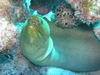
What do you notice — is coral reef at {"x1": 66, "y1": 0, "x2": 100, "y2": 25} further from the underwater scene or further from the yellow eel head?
the yellow eel head

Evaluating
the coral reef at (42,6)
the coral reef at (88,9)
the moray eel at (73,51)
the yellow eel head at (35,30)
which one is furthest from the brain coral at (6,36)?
the coral reef at (42,6)

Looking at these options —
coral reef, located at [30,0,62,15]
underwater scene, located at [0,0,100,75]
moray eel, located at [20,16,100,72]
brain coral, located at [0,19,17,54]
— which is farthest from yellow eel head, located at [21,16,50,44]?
coral reef, located at [30,0,62,15]

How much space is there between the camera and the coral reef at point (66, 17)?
2.50m

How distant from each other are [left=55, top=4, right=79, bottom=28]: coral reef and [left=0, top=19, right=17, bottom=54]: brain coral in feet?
3.57

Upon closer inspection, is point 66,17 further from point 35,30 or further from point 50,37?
point 35,30

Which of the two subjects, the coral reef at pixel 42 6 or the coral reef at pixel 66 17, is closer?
the coral reef at pixel 66 17

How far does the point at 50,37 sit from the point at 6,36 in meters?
1.22

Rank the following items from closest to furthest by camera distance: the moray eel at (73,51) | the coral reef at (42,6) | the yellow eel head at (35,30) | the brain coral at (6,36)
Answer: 1. the brain coral at (6,36)
2. the yellow eel head at (35,30)
3. the moray eel at (73,51)
4. the coral reef at (42,6)

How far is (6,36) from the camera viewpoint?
5.37ft

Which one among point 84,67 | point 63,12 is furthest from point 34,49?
point 84,67

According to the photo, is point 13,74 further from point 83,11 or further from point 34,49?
point 83,11

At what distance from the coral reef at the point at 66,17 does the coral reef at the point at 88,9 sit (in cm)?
58

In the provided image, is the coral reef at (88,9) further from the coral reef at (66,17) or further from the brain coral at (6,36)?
the brain coral at (6,36)

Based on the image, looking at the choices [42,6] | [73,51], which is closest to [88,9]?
[73,51]
